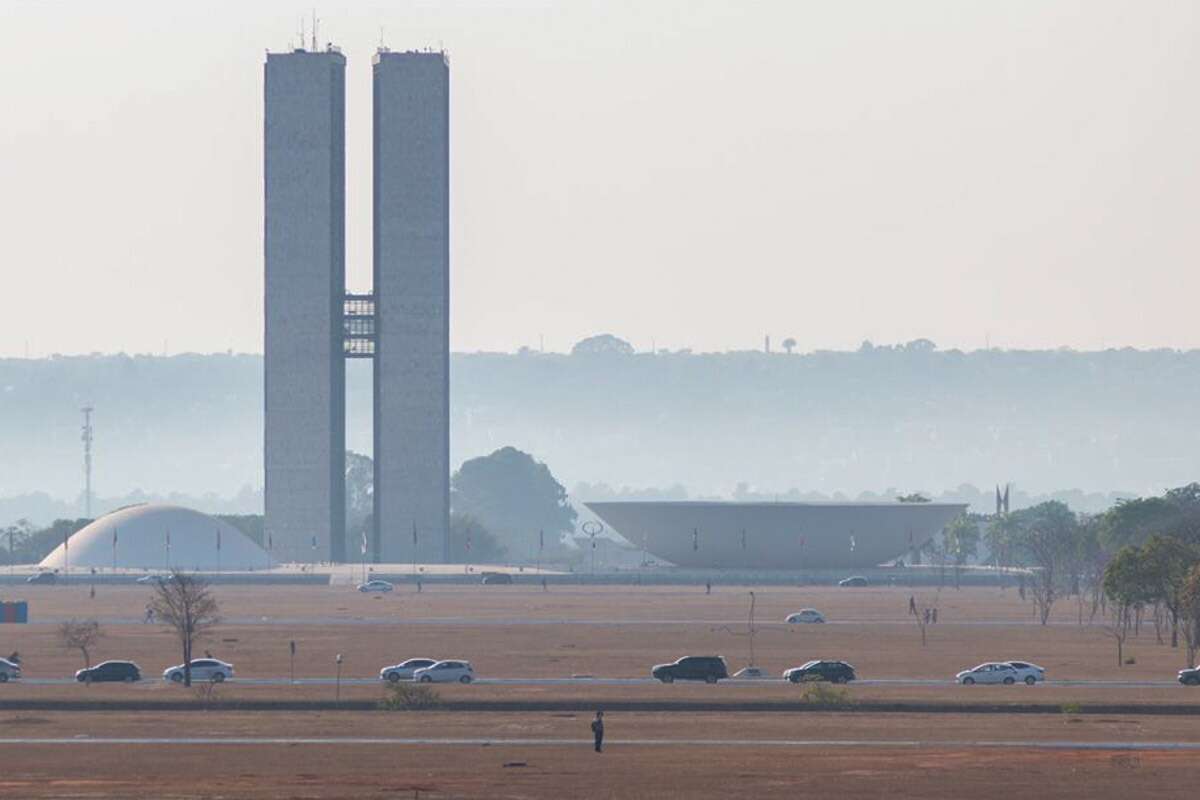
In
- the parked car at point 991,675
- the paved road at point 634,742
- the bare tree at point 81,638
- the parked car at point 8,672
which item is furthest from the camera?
the bare tree at point 81,638

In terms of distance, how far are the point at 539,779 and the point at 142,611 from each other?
286 feet

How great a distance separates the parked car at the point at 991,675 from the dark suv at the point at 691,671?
852 cm

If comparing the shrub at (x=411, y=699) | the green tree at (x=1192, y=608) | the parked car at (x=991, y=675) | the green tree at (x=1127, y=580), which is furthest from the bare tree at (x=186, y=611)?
the green tree at (x=1127, y=580)

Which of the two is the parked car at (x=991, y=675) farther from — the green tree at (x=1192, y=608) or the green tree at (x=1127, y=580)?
the green tree at (x=1127, y=580)

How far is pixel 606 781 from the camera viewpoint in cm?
6250

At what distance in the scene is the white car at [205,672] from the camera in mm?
90812

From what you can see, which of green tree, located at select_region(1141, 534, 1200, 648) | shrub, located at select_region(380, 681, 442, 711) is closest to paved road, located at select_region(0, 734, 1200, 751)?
shrub, located at select_region(380, 681, 442, 711)

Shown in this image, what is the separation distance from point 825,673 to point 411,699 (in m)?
16.1

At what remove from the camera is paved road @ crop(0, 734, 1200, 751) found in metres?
69.5

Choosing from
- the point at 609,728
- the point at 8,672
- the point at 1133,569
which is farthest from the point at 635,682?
the point at 1133,569

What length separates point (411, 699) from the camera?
81.0 metres

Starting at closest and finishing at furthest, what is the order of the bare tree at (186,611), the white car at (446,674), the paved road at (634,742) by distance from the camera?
the paved road at (634,742)
the white car at (446,674)
the bare tree at (186,611)

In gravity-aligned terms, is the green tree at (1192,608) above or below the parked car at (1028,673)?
above

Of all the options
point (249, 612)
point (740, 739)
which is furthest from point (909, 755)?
point (249, 612)
